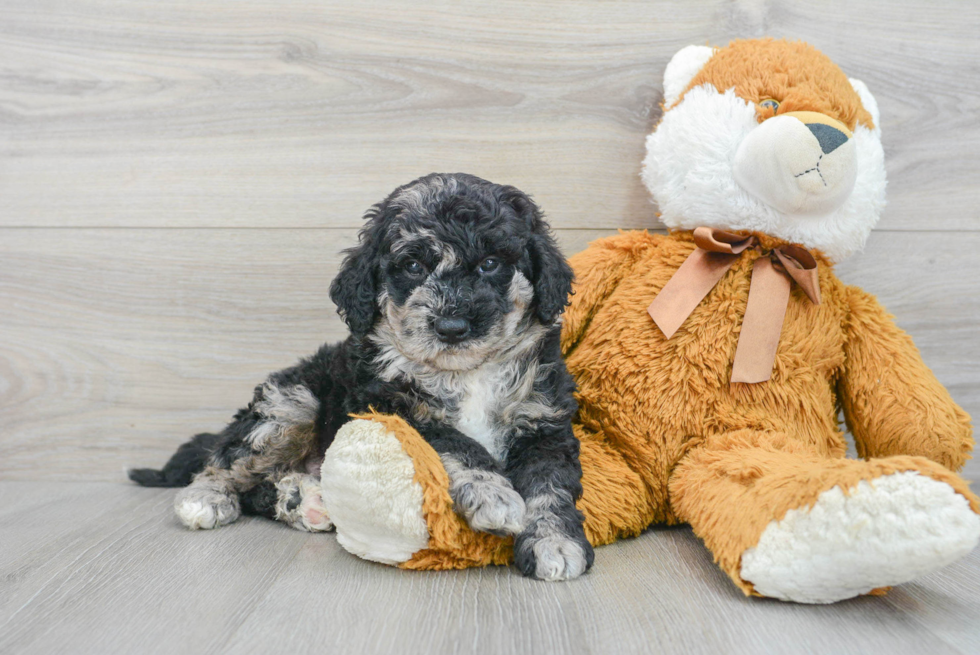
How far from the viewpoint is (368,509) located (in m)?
1.34

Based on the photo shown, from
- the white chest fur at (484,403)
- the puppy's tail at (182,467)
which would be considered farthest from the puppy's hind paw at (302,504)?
the white chest fur at (484,403)

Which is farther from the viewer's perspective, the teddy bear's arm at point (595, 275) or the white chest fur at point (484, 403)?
the teddy bear's arm at point (595, 275)

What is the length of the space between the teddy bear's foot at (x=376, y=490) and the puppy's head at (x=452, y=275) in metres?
0.20

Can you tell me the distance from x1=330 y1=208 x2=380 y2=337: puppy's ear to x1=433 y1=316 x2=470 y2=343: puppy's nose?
20cm

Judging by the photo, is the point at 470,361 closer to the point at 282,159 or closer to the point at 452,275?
the point at 452,275

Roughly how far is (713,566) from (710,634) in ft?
1.04

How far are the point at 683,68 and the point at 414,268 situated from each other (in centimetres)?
94

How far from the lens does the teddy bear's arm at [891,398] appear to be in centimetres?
160

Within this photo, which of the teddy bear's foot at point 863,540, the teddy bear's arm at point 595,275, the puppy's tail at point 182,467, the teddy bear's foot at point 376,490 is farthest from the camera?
the puppy's tail at point 182,467

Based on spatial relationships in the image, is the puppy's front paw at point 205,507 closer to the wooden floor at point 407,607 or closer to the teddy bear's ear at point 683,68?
the wooden floor at point 407,607

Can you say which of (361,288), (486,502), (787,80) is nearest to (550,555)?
(486,502)

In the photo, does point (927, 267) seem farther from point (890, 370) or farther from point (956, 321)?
point (890, 370)

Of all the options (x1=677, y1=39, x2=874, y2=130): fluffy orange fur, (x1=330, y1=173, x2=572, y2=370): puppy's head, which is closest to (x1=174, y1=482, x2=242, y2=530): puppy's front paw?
(x1=330, y1=173, x2=572, y2=370): puppy's head

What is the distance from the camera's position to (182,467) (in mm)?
2020
